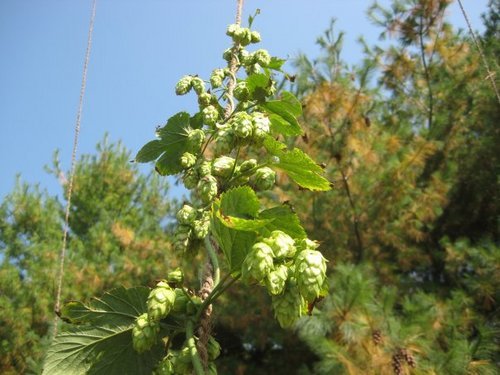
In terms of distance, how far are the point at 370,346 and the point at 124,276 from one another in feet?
13.2

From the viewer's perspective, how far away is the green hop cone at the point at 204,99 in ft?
3.90

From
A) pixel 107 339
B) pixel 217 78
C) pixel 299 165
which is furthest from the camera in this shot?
pixel 217 78

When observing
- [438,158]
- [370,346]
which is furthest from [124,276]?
[438,158]

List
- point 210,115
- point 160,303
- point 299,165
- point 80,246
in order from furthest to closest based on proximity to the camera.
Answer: point 80,246 < point 210,115 < point 299,165 < point 160,303

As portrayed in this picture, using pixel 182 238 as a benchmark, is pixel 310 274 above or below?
below

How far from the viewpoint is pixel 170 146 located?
1206 millimetres

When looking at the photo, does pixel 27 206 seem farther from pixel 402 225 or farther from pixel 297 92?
pixel 402 225

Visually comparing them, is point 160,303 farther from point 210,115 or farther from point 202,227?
point 210,115

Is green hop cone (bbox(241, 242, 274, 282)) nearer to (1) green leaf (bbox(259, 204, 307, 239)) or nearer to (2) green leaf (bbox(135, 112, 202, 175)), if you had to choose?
Answer: (1) green leaf (bbox(259, 204, 307, 239))

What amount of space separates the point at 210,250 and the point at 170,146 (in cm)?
38

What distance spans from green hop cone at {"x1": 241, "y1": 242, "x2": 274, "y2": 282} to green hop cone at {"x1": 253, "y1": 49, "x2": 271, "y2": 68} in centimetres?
69

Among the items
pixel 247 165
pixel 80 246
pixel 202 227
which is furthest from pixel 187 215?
pixel 80 246

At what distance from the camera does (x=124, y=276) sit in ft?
20.6

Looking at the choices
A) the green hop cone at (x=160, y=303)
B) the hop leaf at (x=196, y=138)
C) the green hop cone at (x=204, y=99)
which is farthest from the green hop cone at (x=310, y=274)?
the green hop cone at (x=204, y=99)
